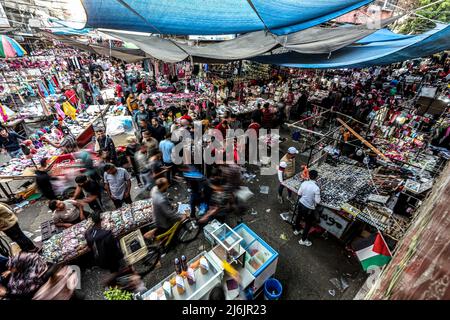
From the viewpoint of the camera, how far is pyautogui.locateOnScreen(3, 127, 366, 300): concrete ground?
398 centimetres

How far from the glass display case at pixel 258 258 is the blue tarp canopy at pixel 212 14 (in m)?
4.16

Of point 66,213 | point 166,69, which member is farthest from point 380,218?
point 166,69

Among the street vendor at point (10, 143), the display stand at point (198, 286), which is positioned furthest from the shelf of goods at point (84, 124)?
the display stand at point (198, 286)

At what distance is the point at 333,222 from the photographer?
4793 millimetres

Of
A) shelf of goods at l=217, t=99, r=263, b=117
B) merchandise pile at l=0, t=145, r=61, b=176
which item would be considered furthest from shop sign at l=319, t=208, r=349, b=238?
merchandise pile at l=0, t=145, r=61, b=176

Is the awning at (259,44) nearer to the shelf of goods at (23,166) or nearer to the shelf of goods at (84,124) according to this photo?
the shelf of goods at (84,124)

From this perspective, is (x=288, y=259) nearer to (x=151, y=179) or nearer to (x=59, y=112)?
(x=151, y=179)

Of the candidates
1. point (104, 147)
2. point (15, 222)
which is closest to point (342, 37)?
point (104, 147)

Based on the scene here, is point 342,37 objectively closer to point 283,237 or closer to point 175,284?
point 283,237

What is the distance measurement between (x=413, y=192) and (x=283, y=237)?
3081mm

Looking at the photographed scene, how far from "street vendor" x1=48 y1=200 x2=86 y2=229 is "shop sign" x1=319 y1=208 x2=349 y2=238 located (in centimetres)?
588

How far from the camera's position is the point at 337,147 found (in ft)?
22.8

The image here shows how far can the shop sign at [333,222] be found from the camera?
464 centimetres

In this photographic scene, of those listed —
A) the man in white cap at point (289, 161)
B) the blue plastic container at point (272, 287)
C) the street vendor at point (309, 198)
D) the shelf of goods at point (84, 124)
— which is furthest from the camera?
the shelf of goods at point (84, 124)
